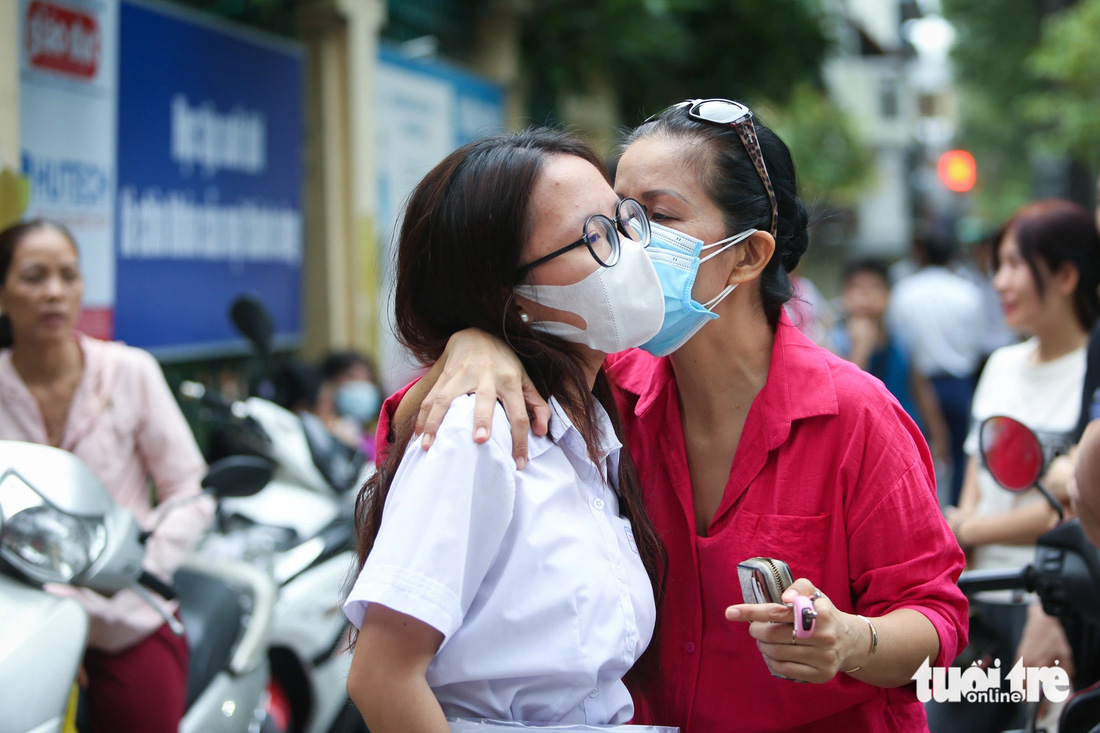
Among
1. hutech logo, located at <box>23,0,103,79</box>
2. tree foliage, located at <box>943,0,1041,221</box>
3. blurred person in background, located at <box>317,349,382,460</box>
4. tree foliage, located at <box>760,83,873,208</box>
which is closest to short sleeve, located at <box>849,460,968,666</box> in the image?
blurred person in background, located at <box>317,349,382,460</box>

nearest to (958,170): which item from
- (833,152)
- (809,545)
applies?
(809,545)

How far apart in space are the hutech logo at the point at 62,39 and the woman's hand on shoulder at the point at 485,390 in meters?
3.50

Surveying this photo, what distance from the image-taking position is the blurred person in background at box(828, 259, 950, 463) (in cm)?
658

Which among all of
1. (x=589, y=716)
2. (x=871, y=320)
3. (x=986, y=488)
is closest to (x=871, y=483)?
(x=589, y=716)

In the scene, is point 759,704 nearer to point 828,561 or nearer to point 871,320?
point 828,561

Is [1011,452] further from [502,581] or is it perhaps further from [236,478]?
[236,478]

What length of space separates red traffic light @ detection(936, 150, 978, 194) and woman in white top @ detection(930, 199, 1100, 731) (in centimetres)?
1157

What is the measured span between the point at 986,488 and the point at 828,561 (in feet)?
5.99

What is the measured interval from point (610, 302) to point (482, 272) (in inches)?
9.3

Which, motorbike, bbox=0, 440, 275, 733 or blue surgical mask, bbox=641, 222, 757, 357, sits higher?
blue surgical mask, bbox=641, 222, 757, 357

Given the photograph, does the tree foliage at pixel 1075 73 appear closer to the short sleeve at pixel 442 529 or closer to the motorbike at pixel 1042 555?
the motorbike at pixel 1042 555

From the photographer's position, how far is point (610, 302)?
1790 mm

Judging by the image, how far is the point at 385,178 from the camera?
23.9 feet

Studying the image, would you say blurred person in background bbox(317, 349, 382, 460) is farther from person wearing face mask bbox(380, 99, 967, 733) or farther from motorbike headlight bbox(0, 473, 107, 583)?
person wearing face mask bbox(380, 99, 967, 733)
